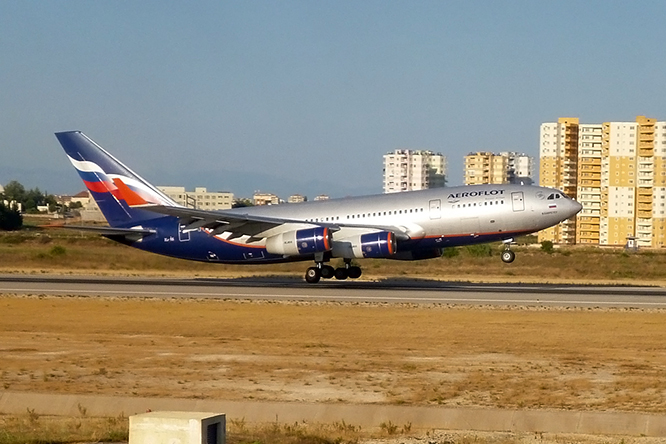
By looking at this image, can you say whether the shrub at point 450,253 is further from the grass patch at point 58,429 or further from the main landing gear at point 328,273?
the grass patch at point 58,429

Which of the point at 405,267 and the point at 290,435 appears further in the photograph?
the point at 405,267

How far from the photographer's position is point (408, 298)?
3706 centimetres

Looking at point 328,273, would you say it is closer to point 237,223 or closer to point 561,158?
point 237,223

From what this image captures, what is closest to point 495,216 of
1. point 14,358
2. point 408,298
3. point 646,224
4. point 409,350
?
point 408,298

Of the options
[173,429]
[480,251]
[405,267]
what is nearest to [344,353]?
[173,429]

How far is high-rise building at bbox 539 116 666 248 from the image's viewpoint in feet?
440

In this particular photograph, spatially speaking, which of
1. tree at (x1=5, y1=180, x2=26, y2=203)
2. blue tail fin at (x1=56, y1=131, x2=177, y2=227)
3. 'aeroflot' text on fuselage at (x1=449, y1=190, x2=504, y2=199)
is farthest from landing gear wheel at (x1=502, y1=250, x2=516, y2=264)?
tree at (x1=5, y1=180, x2=26, y2=203)

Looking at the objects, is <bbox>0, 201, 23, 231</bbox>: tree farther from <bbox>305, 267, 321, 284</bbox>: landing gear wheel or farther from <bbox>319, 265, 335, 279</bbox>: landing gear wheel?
<bbox>319, 265, 335, 279</bbox>: landing gear wheel

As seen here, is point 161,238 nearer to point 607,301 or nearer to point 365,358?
point 607,301

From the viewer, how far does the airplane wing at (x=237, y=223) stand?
137ft

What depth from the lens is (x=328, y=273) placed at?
143ft

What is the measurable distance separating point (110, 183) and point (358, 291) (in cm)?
1432

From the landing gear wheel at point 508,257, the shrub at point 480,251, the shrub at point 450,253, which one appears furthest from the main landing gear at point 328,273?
the shrub at point 480,251

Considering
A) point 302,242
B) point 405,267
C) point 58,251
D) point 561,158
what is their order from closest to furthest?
point 302,242 → point 405,267 → point 58,251 → point 561,158
